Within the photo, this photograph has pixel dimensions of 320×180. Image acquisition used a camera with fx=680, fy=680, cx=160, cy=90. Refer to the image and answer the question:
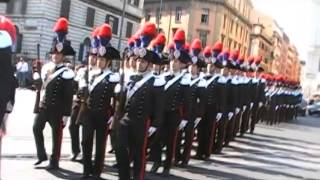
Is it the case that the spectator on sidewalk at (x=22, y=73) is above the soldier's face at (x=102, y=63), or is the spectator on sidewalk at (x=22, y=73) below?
above

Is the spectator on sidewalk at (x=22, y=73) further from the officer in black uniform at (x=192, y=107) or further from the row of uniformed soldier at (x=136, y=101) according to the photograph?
the officer in black uniform at (x=192, y=107)

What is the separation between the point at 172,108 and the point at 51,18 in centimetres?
3933

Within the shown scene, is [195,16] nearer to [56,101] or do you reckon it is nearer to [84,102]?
[56,101]

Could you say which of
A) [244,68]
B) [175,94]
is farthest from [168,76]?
[244,68]

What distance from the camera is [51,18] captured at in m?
49.5

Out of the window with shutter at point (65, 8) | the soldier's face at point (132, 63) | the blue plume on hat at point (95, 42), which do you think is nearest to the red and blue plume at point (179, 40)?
the soldier's face at point (132, 63)

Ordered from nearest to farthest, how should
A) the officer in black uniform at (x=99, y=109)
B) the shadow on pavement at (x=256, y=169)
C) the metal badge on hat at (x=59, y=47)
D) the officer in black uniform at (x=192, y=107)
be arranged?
the officer in black uniform at (x=99, y=109), the metal badge on hat at (x=59, y=47), the officer in black uniform at (x=192, y=107), the shadow on pavement at (x=256, y=169)

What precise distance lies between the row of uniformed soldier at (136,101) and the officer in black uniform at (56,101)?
0.01m

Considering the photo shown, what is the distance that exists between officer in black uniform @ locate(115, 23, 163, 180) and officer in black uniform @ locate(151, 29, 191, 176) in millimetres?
1913

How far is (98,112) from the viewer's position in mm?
9688

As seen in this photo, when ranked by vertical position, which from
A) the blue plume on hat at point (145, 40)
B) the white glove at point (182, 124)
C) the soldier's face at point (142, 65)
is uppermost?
the blue plume on hat at point (145, 40)

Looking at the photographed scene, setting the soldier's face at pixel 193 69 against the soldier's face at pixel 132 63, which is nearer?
the soldier's face at pixel 132 63

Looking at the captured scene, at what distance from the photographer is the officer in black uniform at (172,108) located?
11297 millimetres

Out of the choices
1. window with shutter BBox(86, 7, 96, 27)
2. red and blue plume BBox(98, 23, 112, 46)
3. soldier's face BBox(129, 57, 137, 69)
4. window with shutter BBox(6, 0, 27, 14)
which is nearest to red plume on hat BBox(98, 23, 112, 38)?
red and blue plume BBox(98, 23, 112, 46)
